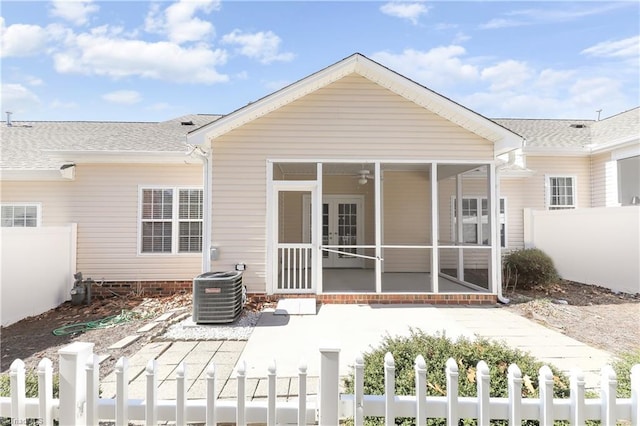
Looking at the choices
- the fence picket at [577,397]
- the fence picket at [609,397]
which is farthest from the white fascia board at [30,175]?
the fence picket at [609,397]

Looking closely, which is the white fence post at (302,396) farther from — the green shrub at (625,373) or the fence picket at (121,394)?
the green shrub at (625,373)

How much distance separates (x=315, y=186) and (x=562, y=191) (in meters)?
9.28

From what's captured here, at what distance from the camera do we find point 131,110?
1216cm

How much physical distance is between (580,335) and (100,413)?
20.5 ft

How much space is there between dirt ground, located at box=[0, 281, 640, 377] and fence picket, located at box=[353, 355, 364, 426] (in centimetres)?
340

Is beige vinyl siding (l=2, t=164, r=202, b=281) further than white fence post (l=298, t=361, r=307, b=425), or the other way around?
beige vinyl siding (l=2, t=164, r=202, b=281)

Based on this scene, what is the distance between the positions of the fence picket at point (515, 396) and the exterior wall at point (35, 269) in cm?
790

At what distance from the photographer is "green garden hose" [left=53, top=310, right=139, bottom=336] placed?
18.0 ft

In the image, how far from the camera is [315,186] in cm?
700

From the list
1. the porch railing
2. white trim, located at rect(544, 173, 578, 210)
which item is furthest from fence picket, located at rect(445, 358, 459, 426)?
white trim, located at rect(544, 173, 578, 210)

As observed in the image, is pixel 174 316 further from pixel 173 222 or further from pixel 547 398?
pixel 547 398

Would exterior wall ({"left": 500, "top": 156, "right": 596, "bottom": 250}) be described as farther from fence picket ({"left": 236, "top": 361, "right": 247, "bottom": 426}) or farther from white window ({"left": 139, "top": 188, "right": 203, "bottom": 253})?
fence picket ({"left": 236, "top": 361, "right": 247, "bottom": 426})

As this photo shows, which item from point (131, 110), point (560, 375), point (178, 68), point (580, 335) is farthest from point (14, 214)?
point (580, 335)

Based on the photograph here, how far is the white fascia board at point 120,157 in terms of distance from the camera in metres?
7.88
